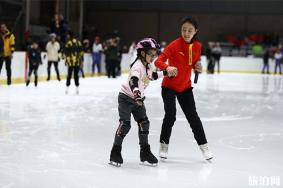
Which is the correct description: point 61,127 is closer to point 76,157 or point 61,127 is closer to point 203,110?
point 76,157

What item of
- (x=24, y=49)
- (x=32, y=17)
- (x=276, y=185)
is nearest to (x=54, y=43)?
(x=24, y=49)

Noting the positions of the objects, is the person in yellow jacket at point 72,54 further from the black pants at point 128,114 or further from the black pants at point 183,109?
the black pants at point 128,114

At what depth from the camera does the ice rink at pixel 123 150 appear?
4.07 meters

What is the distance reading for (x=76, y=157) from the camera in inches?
193

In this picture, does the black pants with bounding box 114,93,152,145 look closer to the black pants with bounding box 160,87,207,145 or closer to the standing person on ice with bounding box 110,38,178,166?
the standing person on ice with bounding box 110,38,178,166

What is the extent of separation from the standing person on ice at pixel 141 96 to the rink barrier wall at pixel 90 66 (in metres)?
10.4

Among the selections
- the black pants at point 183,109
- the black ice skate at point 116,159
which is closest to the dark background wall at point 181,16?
the black pants at point 183,109

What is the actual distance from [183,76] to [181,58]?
159 millimetres

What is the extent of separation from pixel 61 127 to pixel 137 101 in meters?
2.74

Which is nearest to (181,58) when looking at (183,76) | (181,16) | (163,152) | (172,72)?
(183,76)

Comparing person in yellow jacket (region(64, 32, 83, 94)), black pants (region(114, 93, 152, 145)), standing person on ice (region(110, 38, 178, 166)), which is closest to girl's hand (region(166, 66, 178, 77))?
standing person on ice (region(110, 38, 178, 166))

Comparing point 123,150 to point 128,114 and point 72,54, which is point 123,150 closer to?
point 128,114

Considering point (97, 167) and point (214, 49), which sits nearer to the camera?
point (97, 167)

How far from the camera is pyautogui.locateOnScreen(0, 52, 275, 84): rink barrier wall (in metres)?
15.6
